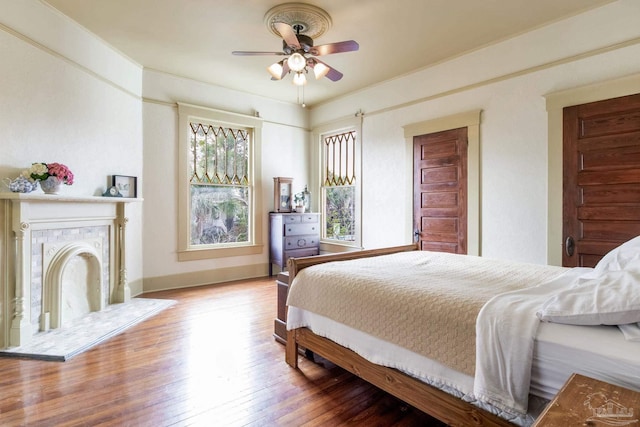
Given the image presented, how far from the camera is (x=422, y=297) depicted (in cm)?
165

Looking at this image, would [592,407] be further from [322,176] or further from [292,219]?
[322,176]

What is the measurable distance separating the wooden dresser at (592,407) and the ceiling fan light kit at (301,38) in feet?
8.77

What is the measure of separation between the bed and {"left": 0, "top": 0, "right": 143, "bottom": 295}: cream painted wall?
2631mm

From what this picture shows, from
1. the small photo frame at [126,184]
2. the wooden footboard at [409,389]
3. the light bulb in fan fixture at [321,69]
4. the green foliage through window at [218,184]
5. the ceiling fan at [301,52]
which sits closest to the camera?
the wooden footboard at [409,389]

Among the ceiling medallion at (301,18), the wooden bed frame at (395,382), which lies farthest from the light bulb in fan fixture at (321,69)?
the wooden bed frame at (395,382)

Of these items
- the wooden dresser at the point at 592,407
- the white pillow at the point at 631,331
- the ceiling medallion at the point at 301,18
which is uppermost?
the ceiling medallion at the point at 301,18

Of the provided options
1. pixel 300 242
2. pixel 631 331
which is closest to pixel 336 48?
pixel 631 331

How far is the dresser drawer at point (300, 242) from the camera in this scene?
17.2 feet

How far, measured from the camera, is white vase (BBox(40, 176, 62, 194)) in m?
2.85

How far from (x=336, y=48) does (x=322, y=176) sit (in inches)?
121

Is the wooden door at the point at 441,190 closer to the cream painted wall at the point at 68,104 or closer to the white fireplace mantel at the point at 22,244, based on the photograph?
the cream painted wall at the point at 68,104

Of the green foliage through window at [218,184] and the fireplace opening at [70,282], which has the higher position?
the green foliage through window at [218,184]

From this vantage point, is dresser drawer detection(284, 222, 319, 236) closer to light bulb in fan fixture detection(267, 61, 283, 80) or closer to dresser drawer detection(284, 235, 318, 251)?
dresser drawer detection(284, 235, 318, 251)

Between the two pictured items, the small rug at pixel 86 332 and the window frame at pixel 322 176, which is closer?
the small rug at pixel 86 332
